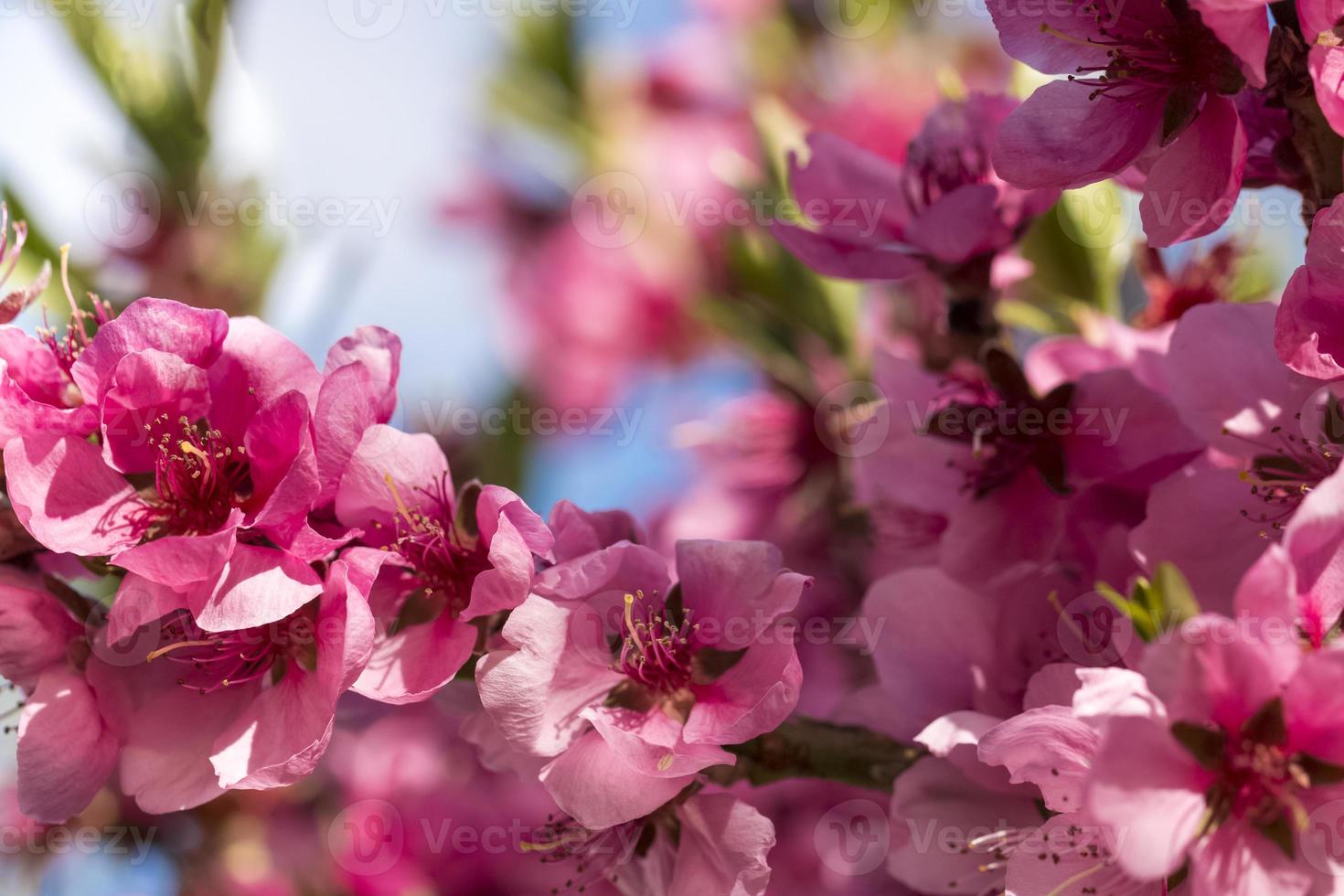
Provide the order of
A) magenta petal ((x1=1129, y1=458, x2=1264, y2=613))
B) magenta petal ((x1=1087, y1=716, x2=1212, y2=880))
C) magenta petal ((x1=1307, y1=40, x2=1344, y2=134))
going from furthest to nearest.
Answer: magenta petal ((x1=1129, y1=458, x2=1264, y2=613)), magenta petal ((x1=1307, y1=40, x2=1344, y2=134)), magenta petal ((x1=1087, y1=716, x2=1212, y2=880))

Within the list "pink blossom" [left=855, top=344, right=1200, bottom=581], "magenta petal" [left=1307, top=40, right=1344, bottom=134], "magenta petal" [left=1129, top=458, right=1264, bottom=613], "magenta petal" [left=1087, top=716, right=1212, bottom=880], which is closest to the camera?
"magenta petal" [left=1087, top=716, right=1212, bottom=880]

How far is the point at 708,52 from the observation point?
262 cm

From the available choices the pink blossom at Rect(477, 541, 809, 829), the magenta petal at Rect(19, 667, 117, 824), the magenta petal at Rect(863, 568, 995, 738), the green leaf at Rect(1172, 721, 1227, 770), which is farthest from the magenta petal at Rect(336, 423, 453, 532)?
the green leaf at Rect(1172, 721, 1227, 770)

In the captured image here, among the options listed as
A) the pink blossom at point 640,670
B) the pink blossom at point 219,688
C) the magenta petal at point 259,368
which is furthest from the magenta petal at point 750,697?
the magenta petal at point 259,368

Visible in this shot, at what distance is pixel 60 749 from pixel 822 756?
1.64 feet

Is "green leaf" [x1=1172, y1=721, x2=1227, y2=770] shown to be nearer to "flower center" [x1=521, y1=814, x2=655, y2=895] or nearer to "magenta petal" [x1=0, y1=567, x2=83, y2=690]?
"flower center" [x1=521, y1=814, x2=655, y2=895]

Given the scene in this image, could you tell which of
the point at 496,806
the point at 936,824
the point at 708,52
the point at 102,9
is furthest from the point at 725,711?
the point at 708,52

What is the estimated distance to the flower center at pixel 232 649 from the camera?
2.46 feet

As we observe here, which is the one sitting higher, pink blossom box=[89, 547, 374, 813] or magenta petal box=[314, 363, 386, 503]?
magenta petal box=[314, 363, 386, 503]

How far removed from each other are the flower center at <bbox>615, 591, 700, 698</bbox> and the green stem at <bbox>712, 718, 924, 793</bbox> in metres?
0.07

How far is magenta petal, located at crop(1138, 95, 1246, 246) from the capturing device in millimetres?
762

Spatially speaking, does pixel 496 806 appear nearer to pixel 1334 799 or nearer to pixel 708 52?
pixel 1334 799

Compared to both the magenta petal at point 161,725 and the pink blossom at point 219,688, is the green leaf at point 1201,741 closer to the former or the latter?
the pink blossom at point 219,688

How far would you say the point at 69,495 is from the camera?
0.72 m
